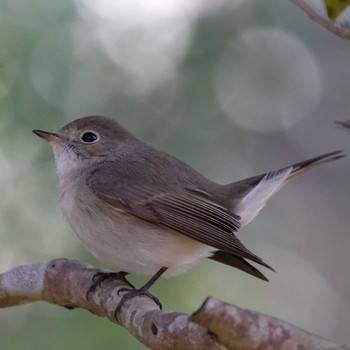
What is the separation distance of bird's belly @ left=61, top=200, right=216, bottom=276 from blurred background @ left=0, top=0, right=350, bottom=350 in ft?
2.85

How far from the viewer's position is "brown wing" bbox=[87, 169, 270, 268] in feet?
12.8

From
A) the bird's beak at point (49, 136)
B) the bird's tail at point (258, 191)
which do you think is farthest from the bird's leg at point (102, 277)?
the bird's beak at point (49, 136)

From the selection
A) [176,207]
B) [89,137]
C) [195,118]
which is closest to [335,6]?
[176,207]

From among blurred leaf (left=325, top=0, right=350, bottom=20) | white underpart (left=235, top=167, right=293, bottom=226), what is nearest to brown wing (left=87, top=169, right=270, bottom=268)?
white underpart (left=235, top=167, right=293, bottom=226)

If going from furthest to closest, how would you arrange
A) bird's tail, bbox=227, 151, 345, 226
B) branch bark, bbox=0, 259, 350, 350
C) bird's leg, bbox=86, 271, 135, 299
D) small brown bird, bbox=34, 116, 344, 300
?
bird's tail, bbox=227, 151, 345, 226 < small brown bird, bbox=34, 116, 344, 300 < bird's leg, bbox=86, 271, 135, 299 < branch bark, bbox=0, 259, 350, 350

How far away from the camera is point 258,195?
4344mm

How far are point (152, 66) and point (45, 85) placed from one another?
3.64 ft

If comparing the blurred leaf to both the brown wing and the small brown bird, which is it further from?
the brown wing

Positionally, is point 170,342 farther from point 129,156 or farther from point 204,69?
point 204,69

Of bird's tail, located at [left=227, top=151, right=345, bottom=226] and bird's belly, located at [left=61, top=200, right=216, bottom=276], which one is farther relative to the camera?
bird's tail, located at [left=227, top=151, right=345, bottom=226]

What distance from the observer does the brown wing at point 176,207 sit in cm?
391

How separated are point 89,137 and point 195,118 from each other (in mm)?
1985

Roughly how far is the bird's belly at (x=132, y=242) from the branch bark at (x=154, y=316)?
0.38ft

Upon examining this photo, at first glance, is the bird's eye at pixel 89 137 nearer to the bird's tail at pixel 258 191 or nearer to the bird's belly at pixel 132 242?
the bird's belly at pixel 132 242
